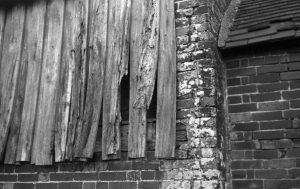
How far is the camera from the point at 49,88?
478 centimetres

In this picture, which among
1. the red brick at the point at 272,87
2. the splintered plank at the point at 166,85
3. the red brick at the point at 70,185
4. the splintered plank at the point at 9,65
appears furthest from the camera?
the splintered plank at the point at 9,65

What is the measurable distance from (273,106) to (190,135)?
99cm

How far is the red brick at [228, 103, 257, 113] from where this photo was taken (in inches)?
166

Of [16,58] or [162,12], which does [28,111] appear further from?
[162,12]

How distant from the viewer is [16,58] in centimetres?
516

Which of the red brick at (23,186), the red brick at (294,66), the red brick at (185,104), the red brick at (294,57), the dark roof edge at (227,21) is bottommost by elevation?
the red brick at (23,186)

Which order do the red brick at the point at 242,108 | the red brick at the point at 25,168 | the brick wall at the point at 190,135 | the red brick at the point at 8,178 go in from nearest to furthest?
the brick wall at the point at 190,135, the red brick at the point at 242,108, the red brick at the point at 25,168, the red brick at the point at 8,178

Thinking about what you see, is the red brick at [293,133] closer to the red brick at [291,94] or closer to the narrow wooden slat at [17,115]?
the red brick at [291,94]

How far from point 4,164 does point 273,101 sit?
3.37 meters

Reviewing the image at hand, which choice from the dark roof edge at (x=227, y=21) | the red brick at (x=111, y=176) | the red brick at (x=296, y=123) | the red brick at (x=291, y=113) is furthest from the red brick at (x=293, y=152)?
the red brick at (x=111, y=176)

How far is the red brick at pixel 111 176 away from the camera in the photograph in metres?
4.12

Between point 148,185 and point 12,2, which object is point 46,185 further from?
point 12,2

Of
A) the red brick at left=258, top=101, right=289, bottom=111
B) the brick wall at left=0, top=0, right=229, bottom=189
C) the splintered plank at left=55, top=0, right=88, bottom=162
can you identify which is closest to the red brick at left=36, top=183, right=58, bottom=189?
the brick wall at left=0, top=0, right=229, bottom=189

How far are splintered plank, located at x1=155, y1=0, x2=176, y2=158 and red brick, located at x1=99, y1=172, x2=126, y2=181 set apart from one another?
489 mm
